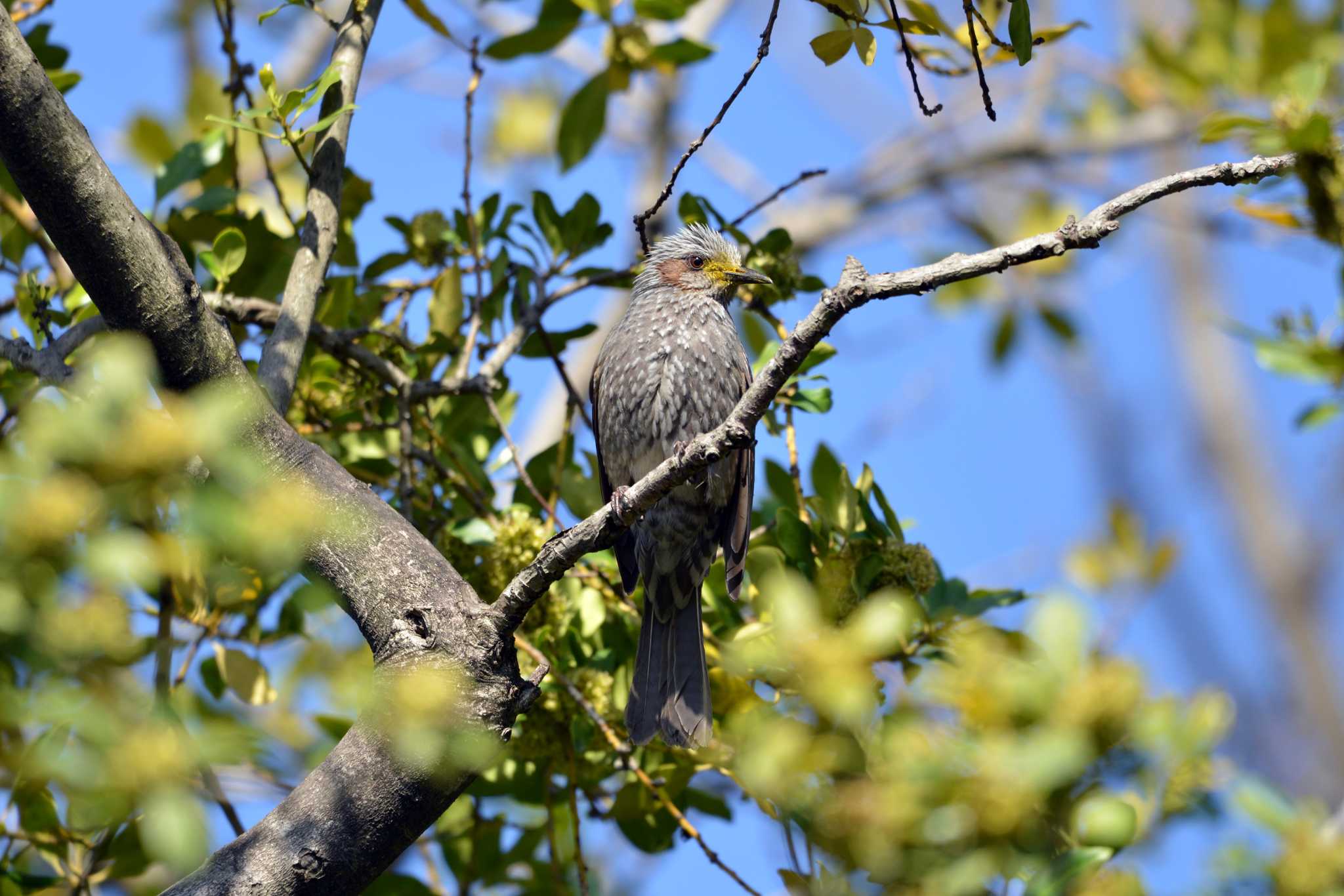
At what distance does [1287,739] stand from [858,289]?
11.0 metres

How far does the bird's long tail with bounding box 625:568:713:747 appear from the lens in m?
3.22

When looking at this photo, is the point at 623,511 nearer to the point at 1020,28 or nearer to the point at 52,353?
the point at 1020,28

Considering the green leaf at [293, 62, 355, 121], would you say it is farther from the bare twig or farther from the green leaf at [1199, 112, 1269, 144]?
the green leaf at [1199, 112, 1269, 144]

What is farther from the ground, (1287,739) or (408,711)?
(1287,739)

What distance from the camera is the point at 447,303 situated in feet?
11.9

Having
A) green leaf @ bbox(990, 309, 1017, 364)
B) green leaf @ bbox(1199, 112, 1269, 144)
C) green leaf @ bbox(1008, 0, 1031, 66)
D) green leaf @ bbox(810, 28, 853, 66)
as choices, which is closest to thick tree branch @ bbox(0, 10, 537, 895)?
green leaf @ bbox(810, 28, 853, 66)

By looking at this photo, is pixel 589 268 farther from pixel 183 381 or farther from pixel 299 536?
pixel 299 536

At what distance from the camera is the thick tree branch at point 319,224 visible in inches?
112

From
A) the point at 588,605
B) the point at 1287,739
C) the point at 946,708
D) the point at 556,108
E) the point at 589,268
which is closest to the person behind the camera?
the point at 946,708

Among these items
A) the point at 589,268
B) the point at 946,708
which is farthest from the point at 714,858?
the point at 589,268

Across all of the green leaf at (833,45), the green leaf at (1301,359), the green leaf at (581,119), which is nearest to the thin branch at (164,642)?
the green leaf at (581,119)

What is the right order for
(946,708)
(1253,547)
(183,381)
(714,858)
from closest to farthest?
(183,381) → (946,708) → (714,858) → (1253,547)

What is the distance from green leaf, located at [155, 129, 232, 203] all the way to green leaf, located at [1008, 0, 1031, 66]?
237 cm

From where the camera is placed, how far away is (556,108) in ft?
29.1
